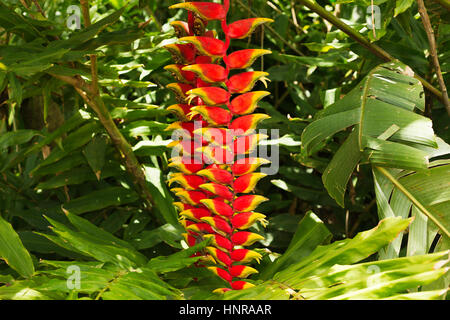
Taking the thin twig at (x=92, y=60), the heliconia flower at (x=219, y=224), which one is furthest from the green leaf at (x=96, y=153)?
the heliconia flower at (x=219, y=224)

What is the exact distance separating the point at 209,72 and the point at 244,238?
8.2 inches

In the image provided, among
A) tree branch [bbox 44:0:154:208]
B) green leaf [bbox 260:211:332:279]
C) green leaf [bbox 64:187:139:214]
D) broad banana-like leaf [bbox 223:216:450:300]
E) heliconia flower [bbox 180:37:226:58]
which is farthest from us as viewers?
green leaf [bbox 64:187:139:214]

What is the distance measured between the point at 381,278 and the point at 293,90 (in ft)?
2.56

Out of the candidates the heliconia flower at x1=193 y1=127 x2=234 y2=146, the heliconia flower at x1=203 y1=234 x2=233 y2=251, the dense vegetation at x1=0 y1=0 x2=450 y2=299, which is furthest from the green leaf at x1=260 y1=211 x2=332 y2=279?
the heliconia flower at x1=193 y1=127 x2=234 y2=146

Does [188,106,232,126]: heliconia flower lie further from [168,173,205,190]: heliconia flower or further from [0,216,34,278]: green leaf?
[0,216,34,278]: green leaf

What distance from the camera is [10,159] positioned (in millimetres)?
1030

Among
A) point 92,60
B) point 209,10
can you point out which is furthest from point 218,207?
point 92,60

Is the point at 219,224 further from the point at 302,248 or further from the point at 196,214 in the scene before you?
the point at 302,248

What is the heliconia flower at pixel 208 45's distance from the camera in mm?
602

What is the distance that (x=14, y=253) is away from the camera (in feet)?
2.23

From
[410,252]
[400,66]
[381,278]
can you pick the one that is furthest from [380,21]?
[381,278]

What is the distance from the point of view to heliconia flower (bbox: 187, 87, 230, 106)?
1.98 feet

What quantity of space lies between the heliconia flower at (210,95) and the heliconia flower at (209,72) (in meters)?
0.01

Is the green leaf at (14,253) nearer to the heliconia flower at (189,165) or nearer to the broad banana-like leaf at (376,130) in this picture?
the heliconia flower at (189,165)
